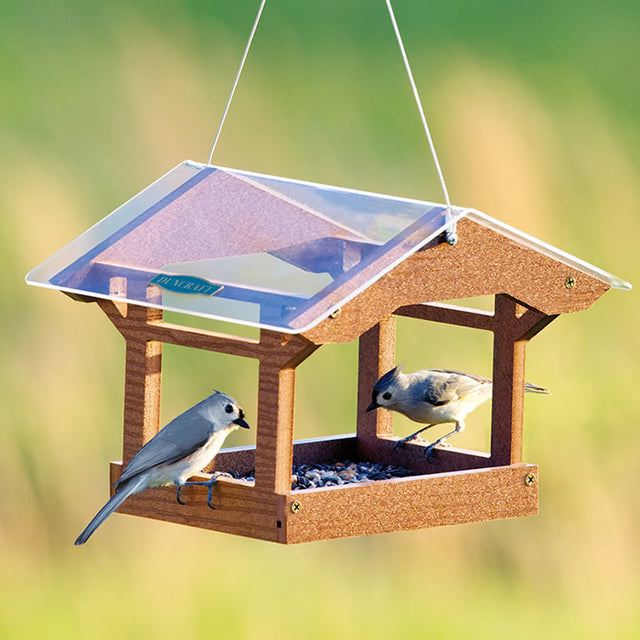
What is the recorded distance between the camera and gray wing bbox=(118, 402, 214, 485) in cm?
406

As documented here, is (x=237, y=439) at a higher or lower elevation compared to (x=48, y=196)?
lower

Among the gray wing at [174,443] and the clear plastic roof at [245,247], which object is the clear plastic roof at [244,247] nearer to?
the clear plastic roof at [245,247]

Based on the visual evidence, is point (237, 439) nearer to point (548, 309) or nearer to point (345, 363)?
point (345, 363)

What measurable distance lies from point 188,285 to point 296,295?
31 centimetres

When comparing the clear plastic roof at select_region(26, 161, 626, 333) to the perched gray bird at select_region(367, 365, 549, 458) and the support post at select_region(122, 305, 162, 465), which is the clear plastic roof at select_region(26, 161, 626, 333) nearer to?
the support post at select_region(122, 305, 162, 465)

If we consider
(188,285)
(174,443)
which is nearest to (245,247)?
(188,285)

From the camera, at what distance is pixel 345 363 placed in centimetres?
760

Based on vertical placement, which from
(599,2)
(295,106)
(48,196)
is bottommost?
(48,196)

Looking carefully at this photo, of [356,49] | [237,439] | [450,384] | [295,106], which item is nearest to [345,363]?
[237,439]

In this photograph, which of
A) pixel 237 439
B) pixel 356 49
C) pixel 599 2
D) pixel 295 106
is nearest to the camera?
pixel 237 439

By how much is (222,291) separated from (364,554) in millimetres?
3957

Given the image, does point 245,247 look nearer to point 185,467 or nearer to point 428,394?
point 185,467

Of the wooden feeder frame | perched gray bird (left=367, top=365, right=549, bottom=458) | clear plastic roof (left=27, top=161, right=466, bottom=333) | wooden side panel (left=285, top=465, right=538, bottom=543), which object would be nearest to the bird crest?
perched gray bird (left=367, top=365, right=549, bottom=458)

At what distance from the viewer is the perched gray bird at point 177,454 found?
13.3ft
